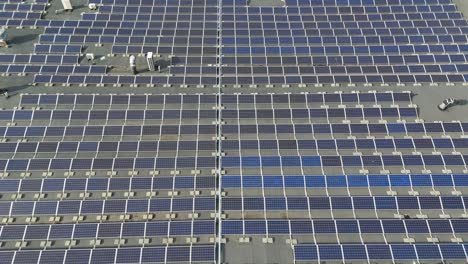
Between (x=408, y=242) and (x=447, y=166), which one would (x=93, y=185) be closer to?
(x=408, y=242)

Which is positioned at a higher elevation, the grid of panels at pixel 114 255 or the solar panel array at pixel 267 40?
the solar panel array at pixel 267 40

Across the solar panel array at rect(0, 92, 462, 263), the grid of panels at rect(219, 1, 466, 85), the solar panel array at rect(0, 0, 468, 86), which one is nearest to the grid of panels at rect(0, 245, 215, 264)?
the solar panel array at rect(0, 92, 462, 263)

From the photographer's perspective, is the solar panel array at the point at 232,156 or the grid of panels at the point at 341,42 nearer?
the solar panel array at the point at 232,156

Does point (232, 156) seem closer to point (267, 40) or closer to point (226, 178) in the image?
point (226, 178)

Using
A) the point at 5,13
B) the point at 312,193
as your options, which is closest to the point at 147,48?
the point at 5,13

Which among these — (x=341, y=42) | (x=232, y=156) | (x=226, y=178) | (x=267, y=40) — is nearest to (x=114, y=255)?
(x=226, y=178)

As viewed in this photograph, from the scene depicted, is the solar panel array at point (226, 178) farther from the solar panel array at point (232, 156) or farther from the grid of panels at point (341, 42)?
the grid of panels at point (341, 42)

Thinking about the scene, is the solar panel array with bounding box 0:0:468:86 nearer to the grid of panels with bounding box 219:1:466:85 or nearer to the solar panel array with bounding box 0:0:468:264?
the grid of panels with bounding box 219:1:466:85

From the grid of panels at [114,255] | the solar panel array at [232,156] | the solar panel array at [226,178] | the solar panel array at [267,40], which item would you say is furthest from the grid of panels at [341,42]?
the grid of panels at [114,255]

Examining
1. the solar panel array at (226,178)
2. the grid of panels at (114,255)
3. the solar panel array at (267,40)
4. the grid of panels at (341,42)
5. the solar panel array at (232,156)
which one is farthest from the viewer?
the grid of panels at (341,42)

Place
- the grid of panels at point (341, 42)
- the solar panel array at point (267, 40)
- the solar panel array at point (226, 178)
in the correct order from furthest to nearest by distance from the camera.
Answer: the grid of panels at point (341, 42), the solar panel array at point (267, 40), the solar panel array at point (226, 178)

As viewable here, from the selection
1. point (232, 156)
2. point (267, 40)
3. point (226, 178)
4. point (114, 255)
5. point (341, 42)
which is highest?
point (267, 40)
